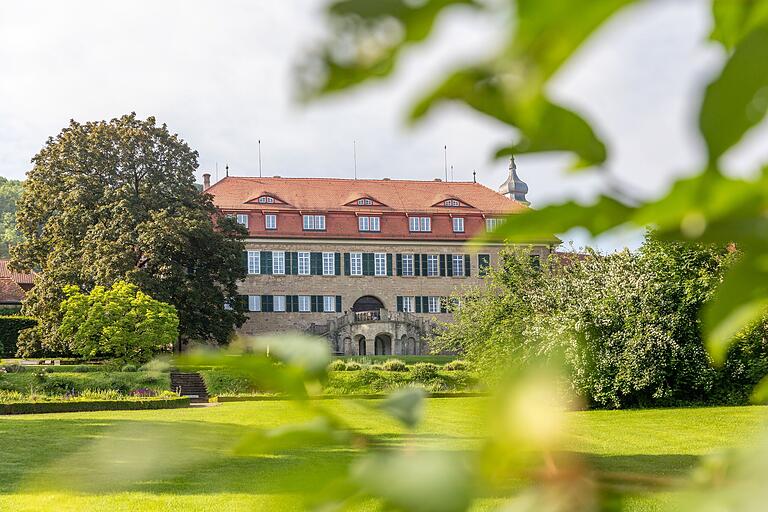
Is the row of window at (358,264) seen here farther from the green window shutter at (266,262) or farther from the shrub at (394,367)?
the shrub at (394,367)

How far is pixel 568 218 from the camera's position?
0.35 meters

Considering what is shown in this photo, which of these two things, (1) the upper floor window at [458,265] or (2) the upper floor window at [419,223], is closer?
(1) the upper floor window at [458,265]

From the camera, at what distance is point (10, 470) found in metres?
10.1

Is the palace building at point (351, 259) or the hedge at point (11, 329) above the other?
the palace building at point (351, 259)

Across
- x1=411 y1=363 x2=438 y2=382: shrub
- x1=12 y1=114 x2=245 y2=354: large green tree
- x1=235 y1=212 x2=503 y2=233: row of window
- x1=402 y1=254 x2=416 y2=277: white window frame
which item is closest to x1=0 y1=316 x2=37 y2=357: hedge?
x1=12 y1=114 x2=245 y2=354: large green tree

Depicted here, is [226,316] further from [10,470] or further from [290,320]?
[10,470]

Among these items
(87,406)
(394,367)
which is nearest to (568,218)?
(87,406)

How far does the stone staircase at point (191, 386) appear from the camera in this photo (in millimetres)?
22266

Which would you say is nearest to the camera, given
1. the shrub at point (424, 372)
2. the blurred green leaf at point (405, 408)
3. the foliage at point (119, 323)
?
the blurred green leaf at point (405, 408)

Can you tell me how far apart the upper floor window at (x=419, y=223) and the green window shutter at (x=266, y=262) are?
5.88 metres

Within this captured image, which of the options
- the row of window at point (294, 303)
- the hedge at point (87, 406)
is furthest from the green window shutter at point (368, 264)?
the hedge at point (87, 406)

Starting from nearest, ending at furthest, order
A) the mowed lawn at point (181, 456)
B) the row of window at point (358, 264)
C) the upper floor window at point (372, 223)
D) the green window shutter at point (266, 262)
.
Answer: the mowed lawn at point (181, 456)
the green window shutter at point (266, 262)
the row of window at point (358, 264)
the upper floor window at point (372, 223)

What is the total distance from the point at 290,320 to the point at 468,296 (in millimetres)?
12316

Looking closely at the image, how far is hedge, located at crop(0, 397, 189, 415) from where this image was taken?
17625mm
